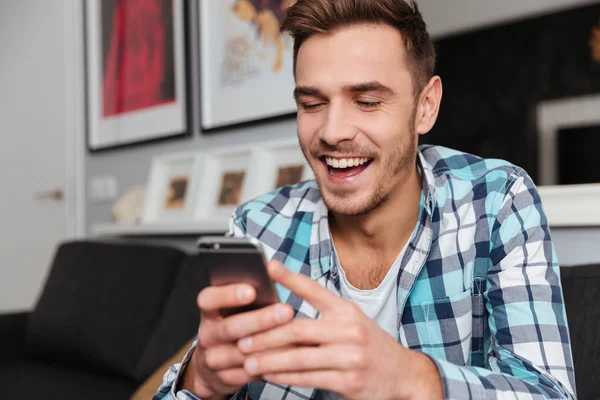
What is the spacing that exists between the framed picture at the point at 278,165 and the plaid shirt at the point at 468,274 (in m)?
0.79

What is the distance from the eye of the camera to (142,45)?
9.81 feet

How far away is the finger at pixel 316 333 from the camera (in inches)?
28.2

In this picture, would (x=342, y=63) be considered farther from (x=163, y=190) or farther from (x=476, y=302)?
(x=163, y=190)

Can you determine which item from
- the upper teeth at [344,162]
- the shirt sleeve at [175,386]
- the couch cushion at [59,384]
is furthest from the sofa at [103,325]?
the upper teeth at [344,162]

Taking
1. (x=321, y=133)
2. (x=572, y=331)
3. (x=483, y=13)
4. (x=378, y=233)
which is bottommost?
(x=572, y=331)

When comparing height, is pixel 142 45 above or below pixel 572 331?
above

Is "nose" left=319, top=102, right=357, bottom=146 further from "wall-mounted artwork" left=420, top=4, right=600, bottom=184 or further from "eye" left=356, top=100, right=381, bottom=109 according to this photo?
"wall-mounted artwork" left=420, top=4, right=600, bottom=184

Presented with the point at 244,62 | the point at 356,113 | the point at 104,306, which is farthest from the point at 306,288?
the point at 244,62

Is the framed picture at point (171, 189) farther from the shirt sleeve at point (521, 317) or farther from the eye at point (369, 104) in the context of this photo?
the shirt sleeve at point (521, 317)

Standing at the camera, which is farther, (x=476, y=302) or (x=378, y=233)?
(x=378, y=233)

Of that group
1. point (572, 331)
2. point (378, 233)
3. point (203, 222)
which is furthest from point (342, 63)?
point (203, 222)

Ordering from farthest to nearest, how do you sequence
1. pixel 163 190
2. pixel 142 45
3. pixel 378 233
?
pixel 142 45 → pixel 163 190 → pixel 378 233

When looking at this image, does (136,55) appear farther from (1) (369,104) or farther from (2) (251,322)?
(2) (251,322)

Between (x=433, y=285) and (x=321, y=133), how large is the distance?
1.15 ft
